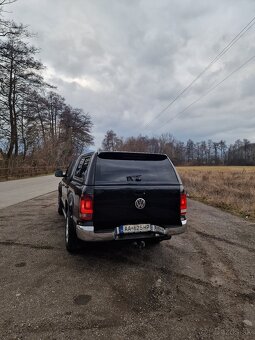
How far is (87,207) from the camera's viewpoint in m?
4.05

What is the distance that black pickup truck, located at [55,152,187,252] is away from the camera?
4.10m

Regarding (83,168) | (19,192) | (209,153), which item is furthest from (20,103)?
(209,153)

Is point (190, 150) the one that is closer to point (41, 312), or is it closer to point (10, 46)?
point (10, 46)

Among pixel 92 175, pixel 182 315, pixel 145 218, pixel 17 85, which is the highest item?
pixel 17 85

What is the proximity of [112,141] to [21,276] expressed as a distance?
82657mm

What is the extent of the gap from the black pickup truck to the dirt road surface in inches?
22.7

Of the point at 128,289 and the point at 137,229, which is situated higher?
the point at 137,229

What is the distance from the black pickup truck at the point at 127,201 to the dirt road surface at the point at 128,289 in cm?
58

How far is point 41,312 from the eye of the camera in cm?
307

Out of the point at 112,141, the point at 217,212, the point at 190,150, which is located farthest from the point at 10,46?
the point at 190,150

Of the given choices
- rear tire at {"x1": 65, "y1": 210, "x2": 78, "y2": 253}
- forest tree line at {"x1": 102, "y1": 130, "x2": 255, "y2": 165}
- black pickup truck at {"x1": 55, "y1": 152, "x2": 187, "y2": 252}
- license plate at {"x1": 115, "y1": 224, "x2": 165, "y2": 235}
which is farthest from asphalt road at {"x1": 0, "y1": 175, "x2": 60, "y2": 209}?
forest tree line at {"x1": 102, "y1": 130, "x2": 255, "y2": 165}

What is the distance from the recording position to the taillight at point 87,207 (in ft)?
13.3

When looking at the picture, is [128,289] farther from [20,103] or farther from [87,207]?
[20,103]

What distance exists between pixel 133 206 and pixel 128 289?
1197 millimetres
